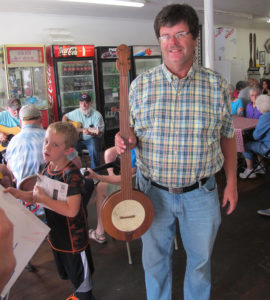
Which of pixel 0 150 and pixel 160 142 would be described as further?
pixel 0 150

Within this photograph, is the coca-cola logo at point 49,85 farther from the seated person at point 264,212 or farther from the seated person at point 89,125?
the seated person at point 264,212

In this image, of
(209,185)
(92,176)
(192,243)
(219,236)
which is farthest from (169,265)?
(219,236)

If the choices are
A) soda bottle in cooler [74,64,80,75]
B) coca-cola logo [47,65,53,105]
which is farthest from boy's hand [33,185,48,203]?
soda bottle in cooler [74,64,80,75]

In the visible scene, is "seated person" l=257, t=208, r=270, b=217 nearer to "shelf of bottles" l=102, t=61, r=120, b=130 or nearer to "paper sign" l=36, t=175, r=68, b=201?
"paper sign" l=36, t=175, r=68, b=201

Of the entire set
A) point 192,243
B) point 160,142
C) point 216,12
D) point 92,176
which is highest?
point 216,12

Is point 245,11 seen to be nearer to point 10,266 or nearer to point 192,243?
point 192,243

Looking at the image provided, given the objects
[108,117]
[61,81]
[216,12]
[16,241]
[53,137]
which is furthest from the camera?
[216,12]

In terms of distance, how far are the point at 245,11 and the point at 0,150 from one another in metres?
6.80

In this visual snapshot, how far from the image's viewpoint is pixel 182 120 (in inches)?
52.9

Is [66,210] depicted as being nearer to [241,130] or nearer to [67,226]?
[67,226]

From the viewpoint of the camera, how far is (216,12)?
720 cm

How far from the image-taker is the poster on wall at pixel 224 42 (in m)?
9.12

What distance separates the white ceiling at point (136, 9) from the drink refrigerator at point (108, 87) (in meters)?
0.79

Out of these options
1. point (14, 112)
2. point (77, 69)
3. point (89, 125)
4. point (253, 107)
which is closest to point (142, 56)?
point (77, 69)
